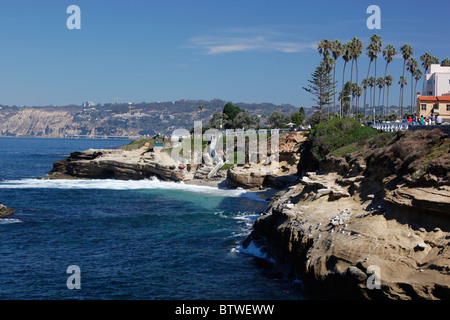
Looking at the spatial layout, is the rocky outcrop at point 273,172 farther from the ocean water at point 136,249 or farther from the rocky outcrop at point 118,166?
the rocky outcrop at point 118,166

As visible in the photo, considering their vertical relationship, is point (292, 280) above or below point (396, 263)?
below

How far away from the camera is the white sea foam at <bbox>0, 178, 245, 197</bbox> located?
4962 cm

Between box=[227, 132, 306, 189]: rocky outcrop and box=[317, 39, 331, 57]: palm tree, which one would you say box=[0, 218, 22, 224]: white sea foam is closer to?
box=[227, 132, 306, 189]: rocky outcrop

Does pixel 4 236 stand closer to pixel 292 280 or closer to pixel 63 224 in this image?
pixel 63 224

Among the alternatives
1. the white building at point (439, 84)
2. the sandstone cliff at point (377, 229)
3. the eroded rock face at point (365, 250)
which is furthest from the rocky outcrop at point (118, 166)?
the eroded rock face at point (365, 250)

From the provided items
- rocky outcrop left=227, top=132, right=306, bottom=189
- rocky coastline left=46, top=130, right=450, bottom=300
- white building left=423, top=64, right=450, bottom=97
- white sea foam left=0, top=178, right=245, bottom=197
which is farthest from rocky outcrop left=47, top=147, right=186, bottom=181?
white building left=423, top=64, right=450, bottom=97

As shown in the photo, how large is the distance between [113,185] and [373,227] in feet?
134

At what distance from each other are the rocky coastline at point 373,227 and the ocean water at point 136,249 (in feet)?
5.18

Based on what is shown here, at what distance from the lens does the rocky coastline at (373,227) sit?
1606 cm

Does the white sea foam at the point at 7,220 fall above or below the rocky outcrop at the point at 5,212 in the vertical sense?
below

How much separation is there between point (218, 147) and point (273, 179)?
2014 centimetres

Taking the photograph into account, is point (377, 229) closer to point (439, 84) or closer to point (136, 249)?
point (136, 249)

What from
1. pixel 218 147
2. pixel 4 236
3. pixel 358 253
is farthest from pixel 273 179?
pixel 358 253

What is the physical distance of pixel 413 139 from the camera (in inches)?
944
